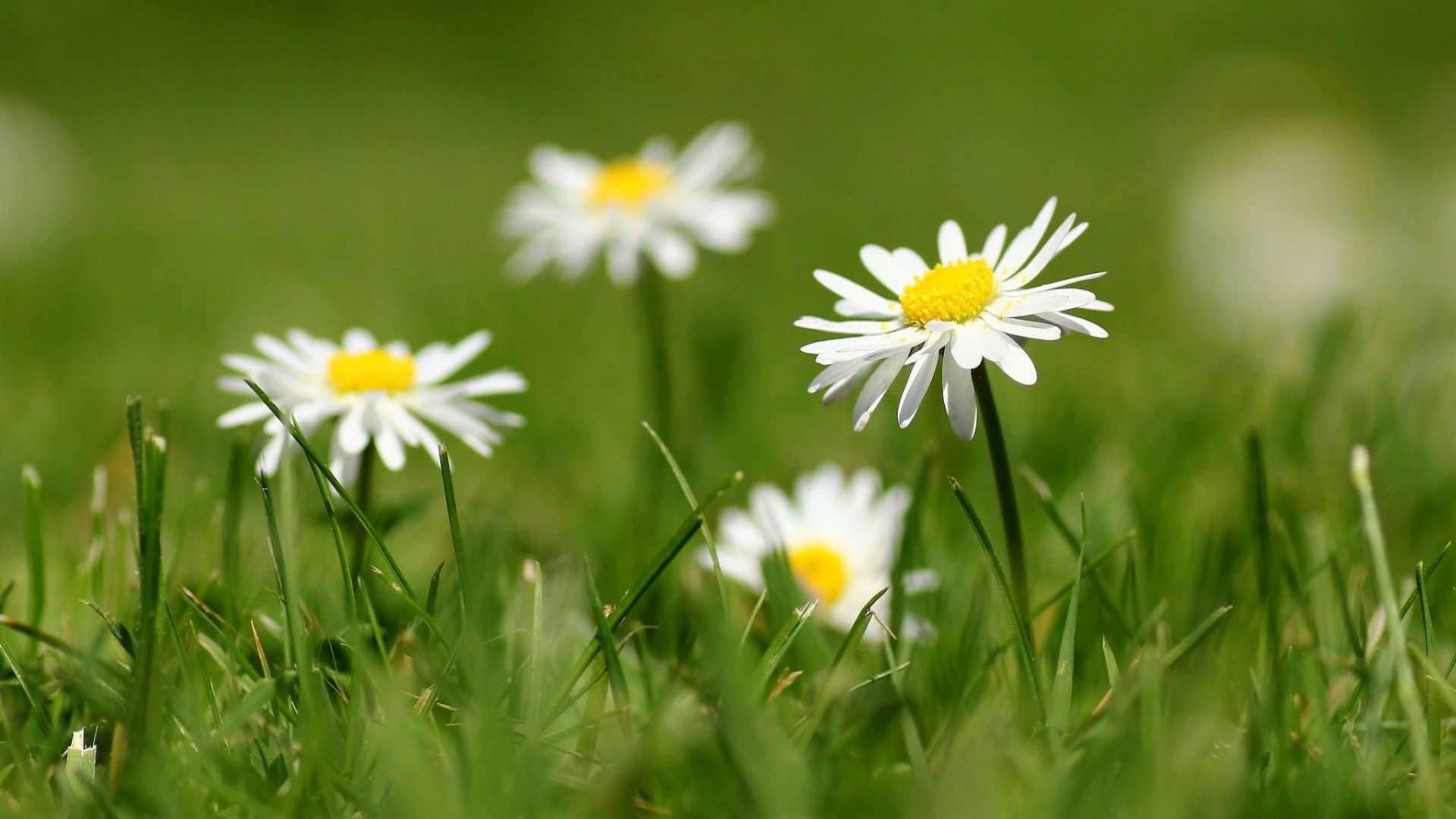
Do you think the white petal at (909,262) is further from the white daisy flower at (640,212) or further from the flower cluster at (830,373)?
the white daisy flower at (640,212)

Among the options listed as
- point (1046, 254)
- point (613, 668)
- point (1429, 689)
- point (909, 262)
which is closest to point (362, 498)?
point (613, 668)

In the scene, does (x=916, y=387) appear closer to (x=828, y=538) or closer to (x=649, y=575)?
(x=649, y=575)

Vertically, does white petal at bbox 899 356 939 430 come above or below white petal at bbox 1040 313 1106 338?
below

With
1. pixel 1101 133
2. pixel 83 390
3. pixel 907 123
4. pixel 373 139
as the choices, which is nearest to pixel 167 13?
pixel 373 139

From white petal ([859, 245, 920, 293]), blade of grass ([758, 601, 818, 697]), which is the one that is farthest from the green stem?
white petal ([859, 245, 920, 293])

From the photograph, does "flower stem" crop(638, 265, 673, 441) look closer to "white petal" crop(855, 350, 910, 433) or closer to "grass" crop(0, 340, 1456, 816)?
"grass" crop(0, 340, 1456, 816)

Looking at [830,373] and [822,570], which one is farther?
[822,570]

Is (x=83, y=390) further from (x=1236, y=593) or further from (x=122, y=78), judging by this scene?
(x=122, y=78)
